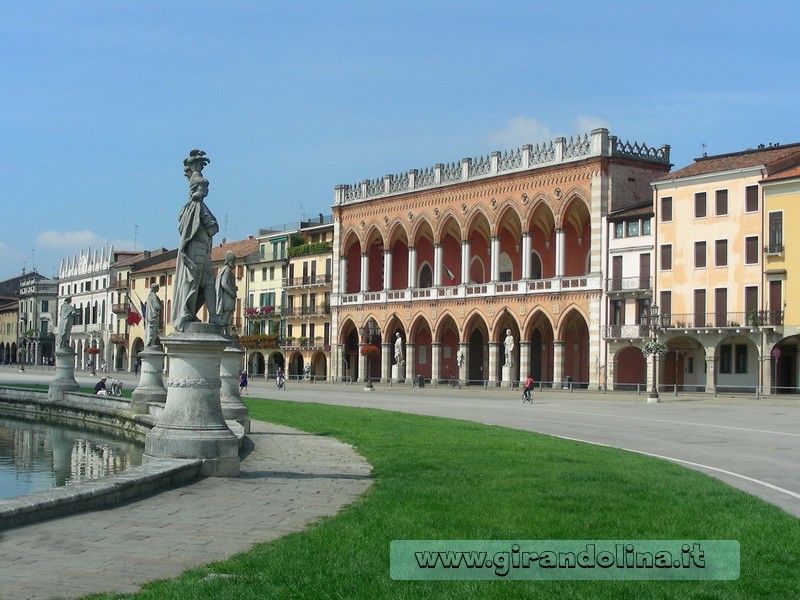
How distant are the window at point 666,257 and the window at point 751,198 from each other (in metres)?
4.86

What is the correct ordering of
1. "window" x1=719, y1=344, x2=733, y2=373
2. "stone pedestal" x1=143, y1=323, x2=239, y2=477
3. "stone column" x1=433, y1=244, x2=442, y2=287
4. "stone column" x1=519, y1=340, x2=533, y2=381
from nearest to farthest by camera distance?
"stone pedestal" x1=143, y1=323, x2=239, y2=477, "window" x1=719, y1=344, x2=733, y2=373, "stone column" x1=519, y1=340, x2=533, y2=381, "stone column" x1=433, y1=244, x2=442, y2=287

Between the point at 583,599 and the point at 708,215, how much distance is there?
163ft

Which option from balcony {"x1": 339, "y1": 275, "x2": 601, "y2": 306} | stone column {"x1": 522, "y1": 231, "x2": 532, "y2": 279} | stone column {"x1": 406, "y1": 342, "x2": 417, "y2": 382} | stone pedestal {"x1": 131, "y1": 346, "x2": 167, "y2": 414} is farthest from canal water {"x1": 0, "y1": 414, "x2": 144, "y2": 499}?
stone column {"x1": 406, "y1": 342, "x2": 417, "y2": 382}

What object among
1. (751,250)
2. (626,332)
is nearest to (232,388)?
(751,250)

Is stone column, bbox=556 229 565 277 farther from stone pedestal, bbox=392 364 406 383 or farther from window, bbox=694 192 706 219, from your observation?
stone pedestal, bbox=392 364 406 383

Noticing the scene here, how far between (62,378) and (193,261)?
23018 millimetres

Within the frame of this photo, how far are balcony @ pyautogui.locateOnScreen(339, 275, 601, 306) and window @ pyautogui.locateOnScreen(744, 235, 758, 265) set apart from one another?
31.6ft

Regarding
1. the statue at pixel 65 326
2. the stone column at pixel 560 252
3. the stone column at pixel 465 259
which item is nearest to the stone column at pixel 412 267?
the stone column at pixel 465 259

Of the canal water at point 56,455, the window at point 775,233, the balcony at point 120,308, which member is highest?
the window at point 775,233

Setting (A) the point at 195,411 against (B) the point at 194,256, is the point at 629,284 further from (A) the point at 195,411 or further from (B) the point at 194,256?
(A) the point at 195,411

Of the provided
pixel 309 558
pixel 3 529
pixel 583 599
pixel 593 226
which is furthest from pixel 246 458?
pixel 593 226

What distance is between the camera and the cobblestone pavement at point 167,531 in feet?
24.2

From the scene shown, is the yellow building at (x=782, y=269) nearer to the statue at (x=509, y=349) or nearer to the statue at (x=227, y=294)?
the statue at (x=509, y=349)

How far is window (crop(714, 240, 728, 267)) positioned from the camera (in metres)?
52.8
